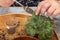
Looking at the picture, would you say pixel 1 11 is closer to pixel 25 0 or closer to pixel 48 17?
pixel 25 0

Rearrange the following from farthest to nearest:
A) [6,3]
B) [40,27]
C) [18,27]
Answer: [6,3]
[18,27]
[40,27]

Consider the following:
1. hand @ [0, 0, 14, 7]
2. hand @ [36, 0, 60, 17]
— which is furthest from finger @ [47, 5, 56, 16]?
hand @ [0, 0, 14, 7]

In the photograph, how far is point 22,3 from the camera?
1.18 meters

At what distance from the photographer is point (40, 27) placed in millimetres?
834

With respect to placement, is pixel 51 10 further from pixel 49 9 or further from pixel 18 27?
pixel 18 27

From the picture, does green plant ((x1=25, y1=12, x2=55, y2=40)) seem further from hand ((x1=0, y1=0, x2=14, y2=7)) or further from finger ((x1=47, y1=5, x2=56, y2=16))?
hand ((x1=0, y1=0, x2=14, y2=7))

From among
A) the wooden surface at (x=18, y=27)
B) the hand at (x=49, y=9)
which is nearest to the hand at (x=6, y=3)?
the wooden surface at (x=18, y=27)

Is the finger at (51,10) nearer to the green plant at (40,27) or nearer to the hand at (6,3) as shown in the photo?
the green plant at (40,27)

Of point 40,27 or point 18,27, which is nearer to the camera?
point 40,27

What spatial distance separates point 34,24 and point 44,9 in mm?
105

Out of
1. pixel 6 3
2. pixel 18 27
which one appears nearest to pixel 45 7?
pixel 18 27

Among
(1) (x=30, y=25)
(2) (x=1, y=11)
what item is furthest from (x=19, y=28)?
(2) (x=1, y=11)

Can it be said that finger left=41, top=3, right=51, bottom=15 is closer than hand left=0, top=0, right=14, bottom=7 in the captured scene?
Yes

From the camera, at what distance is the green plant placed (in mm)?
826
